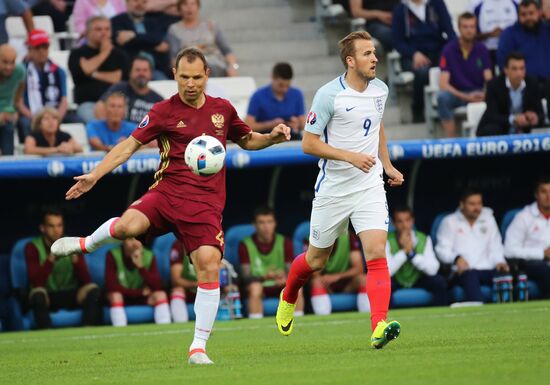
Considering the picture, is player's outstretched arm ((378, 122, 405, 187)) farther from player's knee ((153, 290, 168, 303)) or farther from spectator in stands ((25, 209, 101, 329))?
spectator in stands ((25, 209, 101, 329))

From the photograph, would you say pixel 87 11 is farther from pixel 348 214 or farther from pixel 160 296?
pixel 348 214

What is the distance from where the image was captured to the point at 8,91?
1585 centimetres

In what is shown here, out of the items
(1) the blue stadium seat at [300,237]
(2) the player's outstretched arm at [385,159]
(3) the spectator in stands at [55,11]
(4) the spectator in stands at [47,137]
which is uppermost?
(3) the spectator in stands at [55,11]

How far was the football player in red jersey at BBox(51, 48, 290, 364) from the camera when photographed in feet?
28.2

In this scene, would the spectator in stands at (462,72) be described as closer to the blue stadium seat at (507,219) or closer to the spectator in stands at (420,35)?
the spectator in stands at (420,35)

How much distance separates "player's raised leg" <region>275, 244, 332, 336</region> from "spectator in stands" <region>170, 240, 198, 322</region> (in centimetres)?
485

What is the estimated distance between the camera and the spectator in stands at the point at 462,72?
57.7 ft

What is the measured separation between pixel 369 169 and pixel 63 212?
7494 millimetres

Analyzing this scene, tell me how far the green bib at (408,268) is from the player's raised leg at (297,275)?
5.43 metres

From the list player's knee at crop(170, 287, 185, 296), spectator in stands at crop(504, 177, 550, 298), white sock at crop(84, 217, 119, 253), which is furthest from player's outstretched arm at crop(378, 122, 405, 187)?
spectator in stands at crop(504, 177, 550, 298)

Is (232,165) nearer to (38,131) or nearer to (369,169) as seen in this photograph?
(38,131)

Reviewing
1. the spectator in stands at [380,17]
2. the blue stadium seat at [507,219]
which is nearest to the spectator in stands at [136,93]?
the spectator in stands at [380,17]

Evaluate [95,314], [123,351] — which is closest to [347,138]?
[123,351]

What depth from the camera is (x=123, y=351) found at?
10.4 m
